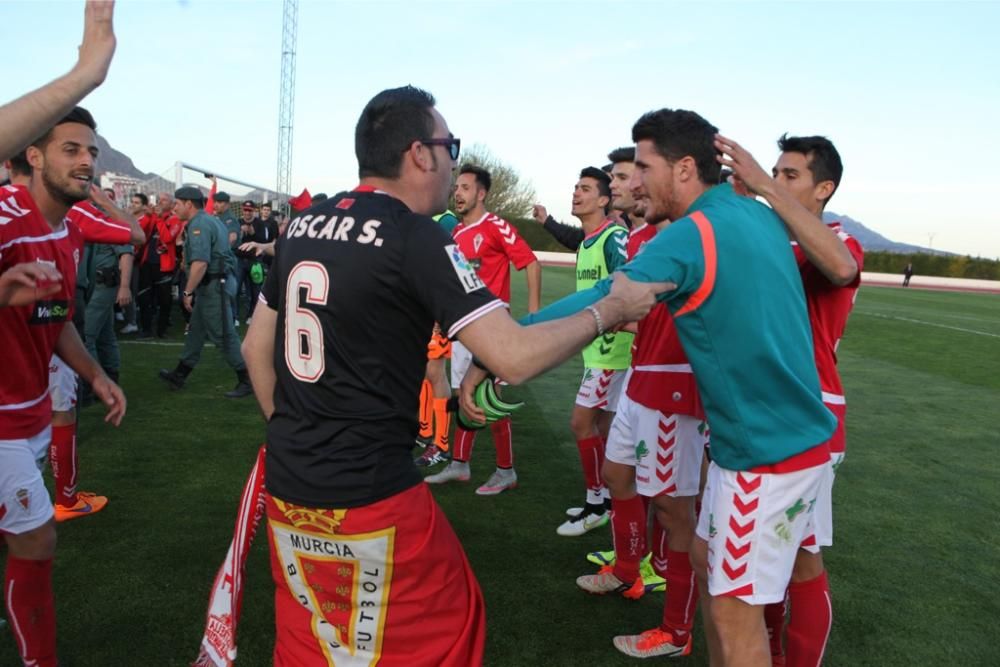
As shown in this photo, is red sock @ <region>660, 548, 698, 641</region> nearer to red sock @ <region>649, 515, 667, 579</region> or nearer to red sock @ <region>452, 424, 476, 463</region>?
red sock @ <region>649, 515, 667, 579</region>

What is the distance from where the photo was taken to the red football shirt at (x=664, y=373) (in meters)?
3.95

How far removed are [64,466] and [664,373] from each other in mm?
4212

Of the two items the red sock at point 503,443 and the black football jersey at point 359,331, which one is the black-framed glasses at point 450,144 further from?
the red sock at point 503,443

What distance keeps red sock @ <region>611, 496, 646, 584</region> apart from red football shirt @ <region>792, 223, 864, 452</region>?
144 centimetres

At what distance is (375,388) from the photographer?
2.16 metres

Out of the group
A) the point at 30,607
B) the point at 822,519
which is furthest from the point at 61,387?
the point at 822,519

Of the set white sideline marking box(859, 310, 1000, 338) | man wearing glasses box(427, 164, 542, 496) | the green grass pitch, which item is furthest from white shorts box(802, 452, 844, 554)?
white sideline marking box(859, 310, 1000, 338)

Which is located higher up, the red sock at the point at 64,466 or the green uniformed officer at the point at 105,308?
the green uniformed officer at the point at 105,308

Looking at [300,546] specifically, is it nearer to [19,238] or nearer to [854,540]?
[19,238]

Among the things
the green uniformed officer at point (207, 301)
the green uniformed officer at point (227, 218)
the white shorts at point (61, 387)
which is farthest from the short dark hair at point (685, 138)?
the green uniformed officer at point (227, 218)

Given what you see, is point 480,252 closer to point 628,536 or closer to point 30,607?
point 628,536

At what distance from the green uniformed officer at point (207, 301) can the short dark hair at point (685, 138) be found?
742 centimetres

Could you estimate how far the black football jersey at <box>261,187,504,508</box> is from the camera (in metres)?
2.08

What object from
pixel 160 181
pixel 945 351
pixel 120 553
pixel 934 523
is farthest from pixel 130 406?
pixel 945 351
